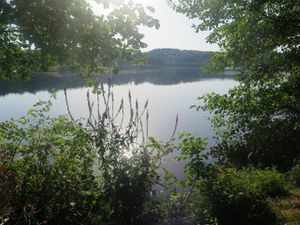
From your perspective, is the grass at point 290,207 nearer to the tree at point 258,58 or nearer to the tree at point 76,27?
the tree at point 258,58

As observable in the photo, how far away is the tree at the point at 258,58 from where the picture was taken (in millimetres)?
7512

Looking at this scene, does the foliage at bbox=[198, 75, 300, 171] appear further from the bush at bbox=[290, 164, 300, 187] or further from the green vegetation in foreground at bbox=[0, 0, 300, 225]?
the bush at bbox=[290, 164, 300, 187]

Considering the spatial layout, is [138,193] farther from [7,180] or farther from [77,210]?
[7,180]

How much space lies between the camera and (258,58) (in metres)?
8.65

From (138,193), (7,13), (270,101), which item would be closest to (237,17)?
(270,101)

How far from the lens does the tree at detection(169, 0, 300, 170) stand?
24.6 ft

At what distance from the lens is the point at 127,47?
176 inches

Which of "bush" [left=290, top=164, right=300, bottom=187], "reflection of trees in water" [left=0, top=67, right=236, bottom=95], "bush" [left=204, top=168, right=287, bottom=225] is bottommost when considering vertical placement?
"reflection of trees in water" [left=0, top=67, right=236, bottom=95]

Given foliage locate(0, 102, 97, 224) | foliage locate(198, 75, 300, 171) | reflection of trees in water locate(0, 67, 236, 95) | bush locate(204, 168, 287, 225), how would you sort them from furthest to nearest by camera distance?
1. reflection of trees in water locate(0, 67, 236, 95)
2. foliage locate(198, 75, 300, 171)
3. bush locate(204, 168, 287, 225)
4. foliage locate(0, 102, 97, 224)

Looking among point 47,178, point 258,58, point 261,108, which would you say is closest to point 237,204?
point 261,108

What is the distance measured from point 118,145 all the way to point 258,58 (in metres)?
5.09

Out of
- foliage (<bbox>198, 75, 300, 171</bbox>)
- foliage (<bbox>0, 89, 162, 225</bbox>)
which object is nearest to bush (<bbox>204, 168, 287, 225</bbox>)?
foliage (<bbox>0, 89, 162, 225</bbox>)

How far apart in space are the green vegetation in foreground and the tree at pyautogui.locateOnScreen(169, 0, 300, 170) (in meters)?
0.03

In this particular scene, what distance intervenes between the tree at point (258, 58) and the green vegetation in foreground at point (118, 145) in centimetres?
3
